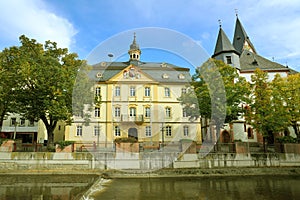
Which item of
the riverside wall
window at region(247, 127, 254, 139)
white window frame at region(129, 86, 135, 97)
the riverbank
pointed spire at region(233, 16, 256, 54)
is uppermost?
pointed spire at region(233, 16, 256, 54)

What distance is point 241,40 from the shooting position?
39.7 metres

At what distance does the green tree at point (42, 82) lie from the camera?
57.5ft

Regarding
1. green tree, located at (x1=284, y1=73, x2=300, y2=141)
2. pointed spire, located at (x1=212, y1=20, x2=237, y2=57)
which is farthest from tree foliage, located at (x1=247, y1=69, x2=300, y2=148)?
pointed spire, located at (x1=212, y1=20, x2=237, y2=57)

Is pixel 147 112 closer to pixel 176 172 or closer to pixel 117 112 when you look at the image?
pixel 117 112

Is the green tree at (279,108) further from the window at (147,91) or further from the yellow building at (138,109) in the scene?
the window at (147,91)

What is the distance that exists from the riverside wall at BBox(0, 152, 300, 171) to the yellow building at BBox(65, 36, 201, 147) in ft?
35.2

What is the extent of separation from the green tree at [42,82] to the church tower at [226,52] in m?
18.8

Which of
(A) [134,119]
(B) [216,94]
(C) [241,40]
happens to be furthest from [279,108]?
(C) [241,40]

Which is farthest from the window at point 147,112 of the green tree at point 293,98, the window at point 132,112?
the green tree at point 293,98

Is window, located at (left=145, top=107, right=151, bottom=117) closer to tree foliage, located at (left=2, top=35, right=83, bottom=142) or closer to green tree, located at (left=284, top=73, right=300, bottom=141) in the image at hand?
tree foliage, located at (left=2, top=35, right=83, bottom=142)

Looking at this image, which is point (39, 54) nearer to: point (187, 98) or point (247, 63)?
point (187, 98)

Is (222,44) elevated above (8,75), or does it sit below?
above

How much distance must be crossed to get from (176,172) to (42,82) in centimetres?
1223

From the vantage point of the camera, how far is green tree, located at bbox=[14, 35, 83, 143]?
57.5 feet
